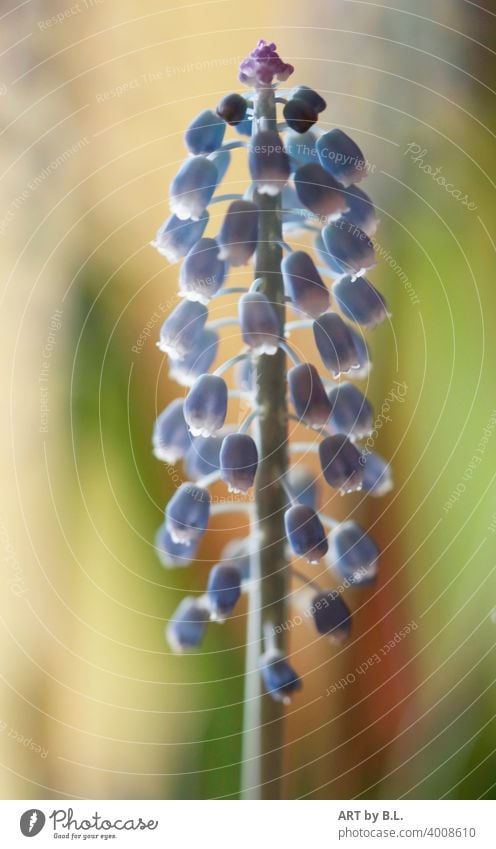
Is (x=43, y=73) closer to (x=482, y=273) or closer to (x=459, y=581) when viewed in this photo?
(x=482, y=273)

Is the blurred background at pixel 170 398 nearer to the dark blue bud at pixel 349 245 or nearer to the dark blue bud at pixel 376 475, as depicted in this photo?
the dark blue bud at pixel 376 475

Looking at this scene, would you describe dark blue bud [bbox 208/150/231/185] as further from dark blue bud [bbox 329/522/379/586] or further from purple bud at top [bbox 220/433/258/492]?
dark blue bud [bbox 329/522/379/586]

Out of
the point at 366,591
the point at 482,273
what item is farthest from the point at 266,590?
the point at 482,273

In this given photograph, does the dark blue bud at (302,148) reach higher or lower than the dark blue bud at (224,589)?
higher

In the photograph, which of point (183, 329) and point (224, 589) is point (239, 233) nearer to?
point (183, 329)

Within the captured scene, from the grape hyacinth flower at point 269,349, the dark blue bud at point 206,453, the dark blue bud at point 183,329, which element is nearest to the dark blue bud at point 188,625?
the grape hyacinth flower at point 269,349
